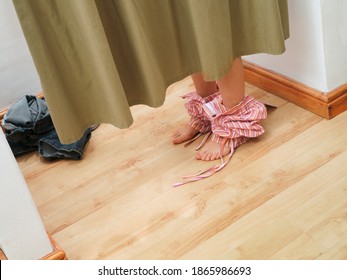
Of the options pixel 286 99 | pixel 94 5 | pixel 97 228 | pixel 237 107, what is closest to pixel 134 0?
pixel 94 5

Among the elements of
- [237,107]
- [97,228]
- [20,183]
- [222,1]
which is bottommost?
[97,228]

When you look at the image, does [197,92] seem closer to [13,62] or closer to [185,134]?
[185,134]

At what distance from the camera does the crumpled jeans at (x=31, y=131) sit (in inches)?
70.0

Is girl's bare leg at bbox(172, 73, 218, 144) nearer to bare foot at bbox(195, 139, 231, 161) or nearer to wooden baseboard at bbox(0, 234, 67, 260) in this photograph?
bare foot at bbox(195, 139, 231, 161)

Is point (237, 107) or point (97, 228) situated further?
point (237, 107)

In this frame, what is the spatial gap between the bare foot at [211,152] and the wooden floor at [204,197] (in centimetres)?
2

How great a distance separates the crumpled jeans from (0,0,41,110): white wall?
226 mm

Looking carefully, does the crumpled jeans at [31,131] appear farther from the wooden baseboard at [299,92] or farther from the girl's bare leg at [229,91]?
the wooden baseboard at [299,92]

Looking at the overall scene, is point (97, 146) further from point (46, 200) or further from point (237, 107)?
point (237, 107)

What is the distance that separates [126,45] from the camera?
1.30 metres

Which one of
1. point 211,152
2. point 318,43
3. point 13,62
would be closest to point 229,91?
point 211,152

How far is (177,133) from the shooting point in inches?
67.1
